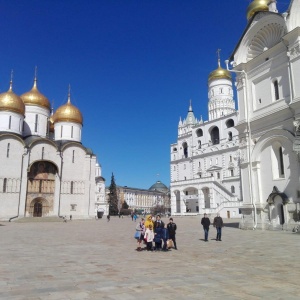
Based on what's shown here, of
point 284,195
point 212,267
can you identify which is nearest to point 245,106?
point 284,195

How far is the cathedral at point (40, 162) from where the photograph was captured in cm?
4031

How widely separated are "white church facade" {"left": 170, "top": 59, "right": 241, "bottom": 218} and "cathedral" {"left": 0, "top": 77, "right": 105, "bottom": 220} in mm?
17384

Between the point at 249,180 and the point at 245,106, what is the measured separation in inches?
215

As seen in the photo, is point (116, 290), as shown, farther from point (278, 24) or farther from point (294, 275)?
point (278, 24)

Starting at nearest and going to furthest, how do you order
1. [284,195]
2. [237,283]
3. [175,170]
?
[237,283]
[284,195]
[175,170]

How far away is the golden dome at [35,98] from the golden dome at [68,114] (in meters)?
2.33

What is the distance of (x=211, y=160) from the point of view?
60.3 metres

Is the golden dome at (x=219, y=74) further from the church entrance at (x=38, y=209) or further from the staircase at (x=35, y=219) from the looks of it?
the staircase at (x=35, y=219)

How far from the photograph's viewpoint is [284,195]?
1973cm

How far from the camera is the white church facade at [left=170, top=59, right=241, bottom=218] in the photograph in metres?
49.8

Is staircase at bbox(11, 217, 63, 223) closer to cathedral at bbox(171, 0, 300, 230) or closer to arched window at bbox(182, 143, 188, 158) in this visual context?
cathedral at bbox(171, 0, 300, 230)

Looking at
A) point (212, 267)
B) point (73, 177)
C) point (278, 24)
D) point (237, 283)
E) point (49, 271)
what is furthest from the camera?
point (73, 177)

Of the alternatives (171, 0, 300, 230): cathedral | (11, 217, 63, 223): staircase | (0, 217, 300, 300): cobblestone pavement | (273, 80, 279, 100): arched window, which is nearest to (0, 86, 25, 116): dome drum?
(11, 217, 63, 223): staircase

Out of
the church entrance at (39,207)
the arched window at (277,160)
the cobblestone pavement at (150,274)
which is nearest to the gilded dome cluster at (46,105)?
the church entrance at (39,207)
